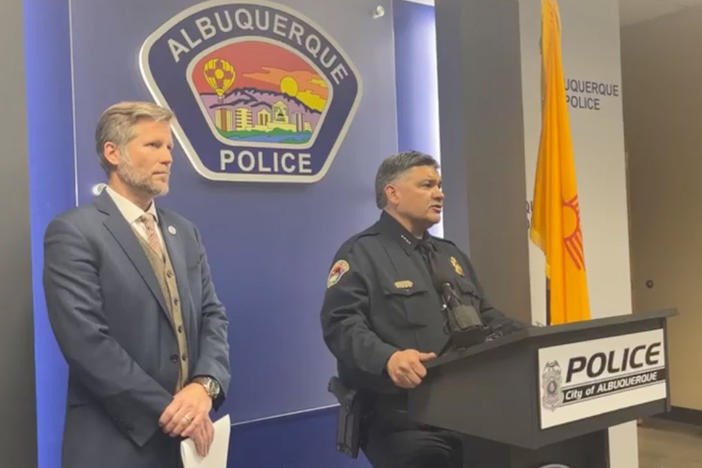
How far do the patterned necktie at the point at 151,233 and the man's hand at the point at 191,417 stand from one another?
357mm

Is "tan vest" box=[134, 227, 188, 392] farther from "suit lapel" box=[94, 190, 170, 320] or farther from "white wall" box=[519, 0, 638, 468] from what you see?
"white wall" box=[519, 0, 638, 468]

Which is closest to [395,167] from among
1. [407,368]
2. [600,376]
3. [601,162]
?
[407,368]

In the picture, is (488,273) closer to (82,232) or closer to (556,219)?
(556,219)

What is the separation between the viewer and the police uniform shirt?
2010mm

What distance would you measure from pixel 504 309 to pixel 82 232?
2001 millimetres

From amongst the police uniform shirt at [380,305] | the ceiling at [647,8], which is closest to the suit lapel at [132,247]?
the police uniform shirt at [380,305]

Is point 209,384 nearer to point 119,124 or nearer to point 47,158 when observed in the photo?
point 119,124

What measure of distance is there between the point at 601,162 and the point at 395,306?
6.61 ft

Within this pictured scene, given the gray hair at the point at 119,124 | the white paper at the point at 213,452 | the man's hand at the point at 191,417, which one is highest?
the gray hair at the point at 119,124

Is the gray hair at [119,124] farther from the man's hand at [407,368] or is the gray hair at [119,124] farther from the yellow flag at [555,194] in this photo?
the yellow flag at [555,194]

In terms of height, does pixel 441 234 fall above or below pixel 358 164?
below

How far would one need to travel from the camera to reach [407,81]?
3.21 m

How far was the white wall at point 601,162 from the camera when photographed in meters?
3.49

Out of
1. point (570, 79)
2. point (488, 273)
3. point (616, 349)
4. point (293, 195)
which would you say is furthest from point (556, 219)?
point (616, 349)
